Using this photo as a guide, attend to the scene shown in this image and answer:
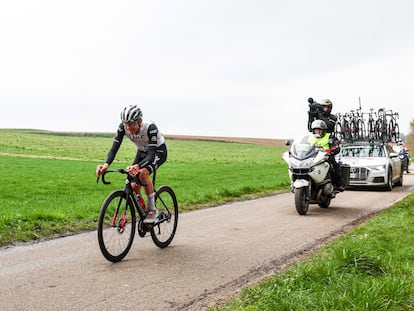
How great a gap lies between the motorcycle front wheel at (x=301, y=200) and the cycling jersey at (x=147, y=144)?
453cm

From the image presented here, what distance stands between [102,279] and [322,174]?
6.87 m

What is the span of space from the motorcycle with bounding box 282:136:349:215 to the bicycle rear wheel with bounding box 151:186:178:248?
3.80 m

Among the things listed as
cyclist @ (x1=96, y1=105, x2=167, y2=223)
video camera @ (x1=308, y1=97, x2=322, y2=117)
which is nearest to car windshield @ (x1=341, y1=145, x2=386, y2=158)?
video camera @ (x1=308, y1=97, x2=322, y2=117)

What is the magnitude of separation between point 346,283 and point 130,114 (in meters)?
3.33

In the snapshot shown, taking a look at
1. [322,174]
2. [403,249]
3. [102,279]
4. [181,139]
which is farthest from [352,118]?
[181,139]

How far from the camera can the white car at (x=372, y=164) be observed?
16641mm

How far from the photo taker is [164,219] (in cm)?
730

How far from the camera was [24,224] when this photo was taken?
841cm

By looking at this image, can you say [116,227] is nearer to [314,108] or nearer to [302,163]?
[302,163]

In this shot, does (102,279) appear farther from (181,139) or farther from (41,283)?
(181,139)

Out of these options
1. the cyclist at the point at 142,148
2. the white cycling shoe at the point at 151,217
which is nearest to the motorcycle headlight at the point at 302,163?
the cyclist at the point at 142,148

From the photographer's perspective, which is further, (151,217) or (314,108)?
(314,108)

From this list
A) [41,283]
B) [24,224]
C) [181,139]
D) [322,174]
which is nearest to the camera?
[41,283]

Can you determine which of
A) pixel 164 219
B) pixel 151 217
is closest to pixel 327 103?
pixel 164 219
